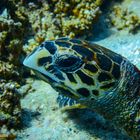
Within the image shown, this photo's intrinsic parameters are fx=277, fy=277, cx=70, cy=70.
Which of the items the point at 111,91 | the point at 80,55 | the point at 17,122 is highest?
the point at 80,55

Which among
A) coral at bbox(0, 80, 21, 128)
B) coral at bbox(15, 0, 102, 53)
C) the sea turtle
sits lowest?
coral at bbox(0, 80, 21, 128)

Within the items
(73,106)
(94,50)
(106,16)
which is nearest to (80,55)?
(94,50)

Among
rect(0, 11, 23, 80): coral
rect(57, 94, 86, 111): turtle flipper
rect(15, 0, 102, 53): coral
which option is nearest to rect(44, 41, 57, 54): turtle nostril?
rect(57, 94, 86, 111): turtle flipper

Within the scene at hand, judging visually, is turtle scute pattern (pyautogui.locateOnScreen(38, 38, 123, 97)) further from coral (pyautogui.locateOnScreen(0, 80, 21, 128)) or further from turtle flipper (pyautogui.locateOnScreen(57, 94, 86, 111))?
coral (pyautogui.locateOnScreen(0, 80, 21, 128))

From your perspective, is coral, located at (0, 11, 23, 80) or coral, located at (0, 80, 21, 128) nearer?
coral, located at (0, 80, 21, 128)

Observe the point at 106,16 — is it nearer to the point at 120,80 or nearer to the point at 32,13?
the point at 32,13

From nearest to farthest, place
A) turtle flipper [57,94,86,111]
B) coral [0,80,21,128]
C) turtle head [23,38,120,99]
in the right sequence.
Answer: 1. turtle head [23,38,120,99]
2. coral [0,80,21,128]
3. turtle flipper [57,94,86,111]
